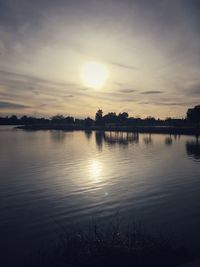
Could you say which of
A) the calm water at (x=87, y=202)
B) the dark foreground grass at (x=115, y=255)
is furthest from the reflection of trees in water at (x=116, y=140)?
the dark foreground grass at (x=115, y=255)

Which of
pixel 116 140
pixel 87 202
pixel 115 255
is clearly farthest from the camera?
pixel 116 140

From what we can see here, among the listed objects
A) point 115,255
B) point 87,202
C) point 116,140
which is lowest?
point 116,140

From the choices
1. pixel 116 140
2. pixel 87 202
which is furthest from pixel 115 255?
pixel 116 140

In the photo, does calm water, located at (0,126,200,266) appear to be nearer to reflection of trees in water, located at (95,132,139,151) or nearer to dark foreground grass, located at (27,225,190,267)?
dark foreground grass, located at (27,225,190,267)

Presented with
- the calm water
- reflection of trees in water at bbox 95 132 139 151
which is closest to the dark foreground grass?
the calm water

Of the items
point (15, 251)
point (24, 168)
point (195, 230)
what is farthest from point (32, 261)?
point (24, 168)

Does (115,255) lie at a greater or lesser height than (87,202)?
greater

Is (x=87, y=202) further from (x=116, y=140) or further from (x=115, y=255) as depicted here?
(x=116, y=140)

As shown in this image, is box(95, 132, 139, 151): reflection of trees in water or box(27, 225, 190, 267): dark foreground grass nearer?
box(27, 225, 190, 267): dark foreground grass

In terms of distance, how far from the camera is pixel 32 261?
11.9 metres

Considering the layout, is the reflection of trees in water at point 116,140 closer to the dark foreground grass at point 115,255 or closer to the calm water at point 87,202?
the calm water at point 87,202

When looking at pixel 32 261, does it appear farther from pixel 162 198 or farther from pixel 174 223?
pixel 162 198

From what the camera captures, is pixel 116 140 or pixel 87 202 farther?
pixel 116 140

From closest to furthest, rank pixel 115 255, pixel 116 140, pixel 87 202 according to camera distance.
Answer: pixel 115 255
pixel 87 202
pixel 116 140
